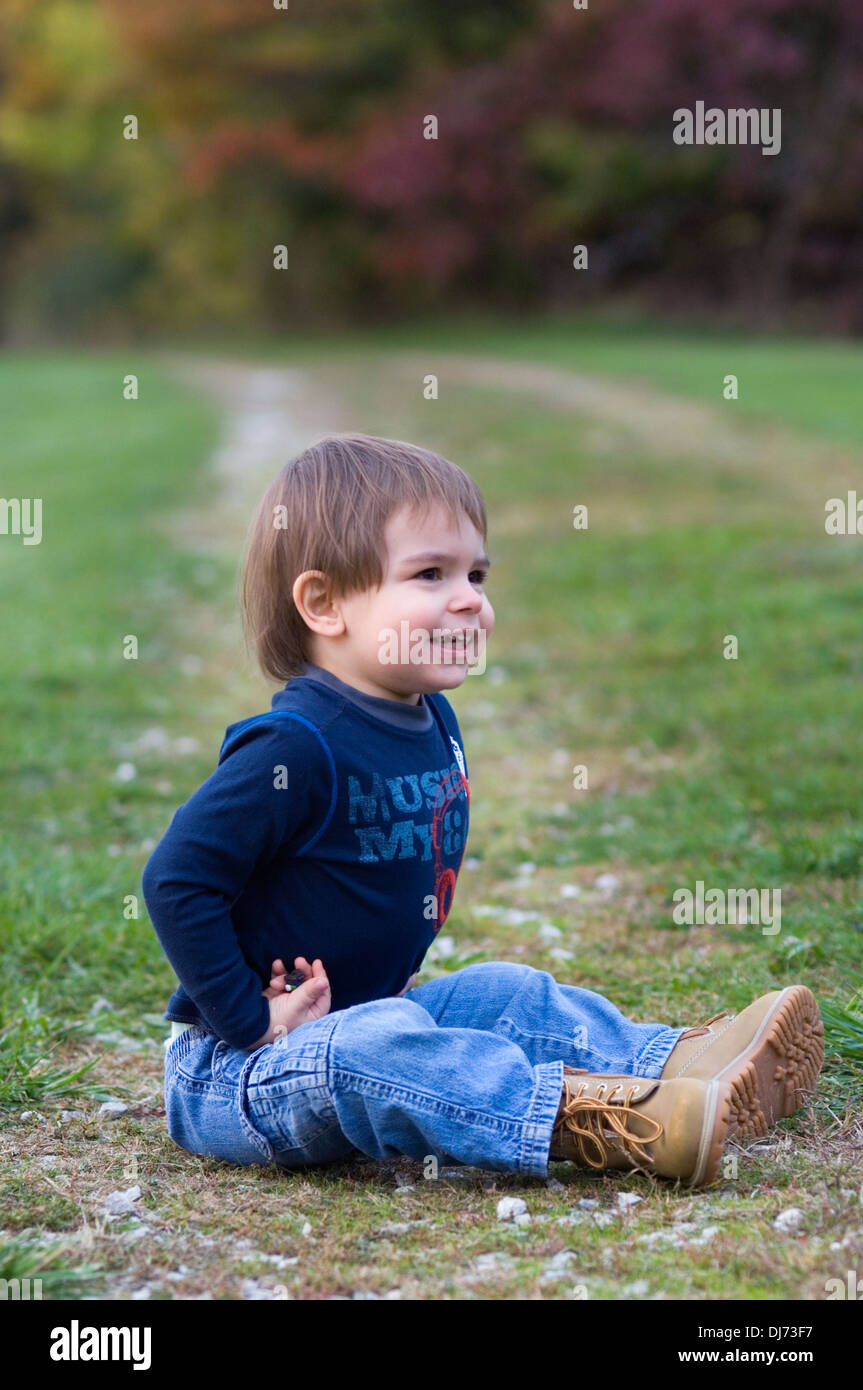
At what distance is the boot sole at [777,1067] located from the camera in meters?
2.80

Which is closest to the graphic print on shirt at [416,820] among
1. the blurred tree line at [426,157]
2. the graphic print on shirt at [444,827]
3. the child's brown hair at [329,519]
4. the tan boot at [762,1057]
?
the graphic print on shirt at [444,827]

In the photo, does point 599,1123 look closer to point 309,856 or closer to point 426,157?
point 309,856

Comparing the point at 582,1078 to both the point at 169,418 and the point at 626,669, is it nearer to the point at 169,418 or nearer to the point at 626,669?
the point at 626,669

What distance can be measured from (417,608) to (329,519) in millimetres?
255

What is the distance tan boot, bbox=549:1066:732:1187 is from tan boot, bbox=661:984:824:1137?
0.28 feet

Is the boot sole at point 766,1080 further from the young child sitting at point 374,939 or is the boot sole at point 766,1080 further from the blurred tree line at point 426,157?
the blurred tree line at point 426,157

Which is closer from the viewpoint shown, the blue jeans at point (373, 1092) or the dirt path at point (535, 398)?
the blue jeans at point (373, 1092)

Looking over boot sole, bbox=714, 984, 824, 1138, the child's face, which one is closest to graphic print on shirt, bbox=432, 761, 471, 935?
the child's face

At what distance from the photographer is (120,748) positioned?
598cm

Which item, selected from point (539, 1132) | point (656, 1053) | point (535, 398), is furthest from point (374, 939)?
point (535, 398)

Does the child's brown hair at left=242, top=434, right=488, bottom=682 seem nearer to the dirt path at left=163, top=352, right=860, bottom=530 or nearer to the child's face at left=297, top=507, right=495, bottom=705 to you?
the child's face at left=297, top=507, right=495, bottom=705

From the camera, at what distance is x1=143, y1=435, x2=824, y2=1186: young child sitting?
2758 millimetres

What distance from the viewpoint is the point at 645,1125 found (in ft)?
9.05

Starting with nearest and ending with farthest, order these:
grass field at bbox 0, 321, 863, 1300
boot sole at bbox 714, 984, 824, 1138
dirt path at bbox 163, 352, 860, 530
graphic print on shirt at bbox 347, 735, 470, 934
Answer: grass field at bbox 0, 321, 863, 1300 < boot sole at bbox 714, 984, 824, 1138 < graphic print on shirt at bbox 347, 735, 470, 934 < dirt path at bbox 163, 352, 860, 530
